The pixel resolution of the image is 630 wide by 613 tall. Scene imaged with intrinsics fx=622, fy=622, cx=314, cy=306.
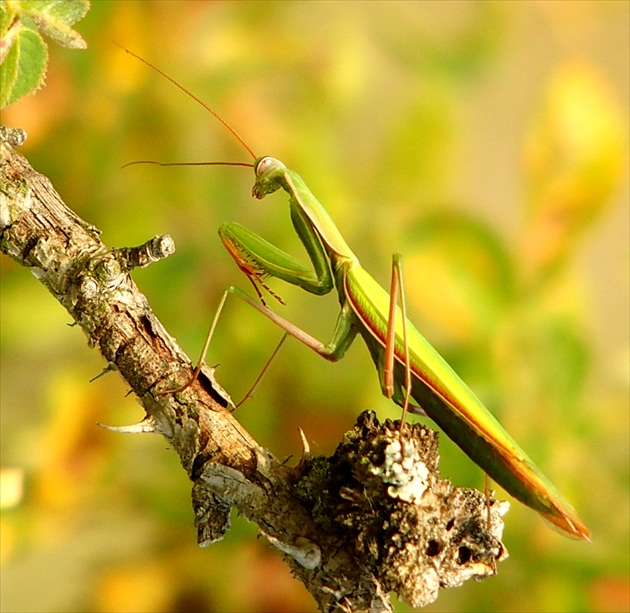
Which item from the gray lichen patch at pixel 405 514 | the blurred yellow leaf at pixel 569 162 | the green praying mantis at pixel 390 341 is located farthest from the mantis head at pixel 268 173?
the blurred yellow leaf at pixel 569 162

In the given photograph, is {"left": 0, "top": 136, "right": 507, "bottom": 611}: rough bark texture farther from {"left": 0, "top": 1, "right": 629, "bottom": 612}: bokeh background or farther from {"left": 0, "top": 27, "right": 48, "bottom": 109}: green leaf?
{"left": 0, "top": 1, "right": 629, "bottom": 612}: bokeh background

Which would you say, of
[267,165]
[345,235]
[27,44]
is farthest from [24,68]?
[345,235]

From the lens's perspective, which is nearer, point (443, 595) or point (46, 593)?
point (46, 593)

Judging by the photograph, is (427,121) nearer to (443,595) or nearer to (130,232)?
(130,232)

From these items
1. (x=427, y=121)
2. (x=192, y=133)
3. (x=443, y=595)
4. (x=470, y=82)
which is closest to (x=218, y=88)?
(x=192, y=133)

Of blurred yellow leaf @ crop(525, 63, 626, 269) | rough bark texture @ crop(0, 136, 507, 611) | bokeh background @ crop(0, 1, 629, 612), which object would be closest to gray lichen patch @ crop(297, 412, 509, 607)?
rough bark texture @ crop(0, 136, 507, 611)

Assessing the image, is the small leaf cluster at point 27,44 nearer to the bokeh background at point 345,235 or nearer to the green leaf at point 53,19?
the green leaf at point 53,19
